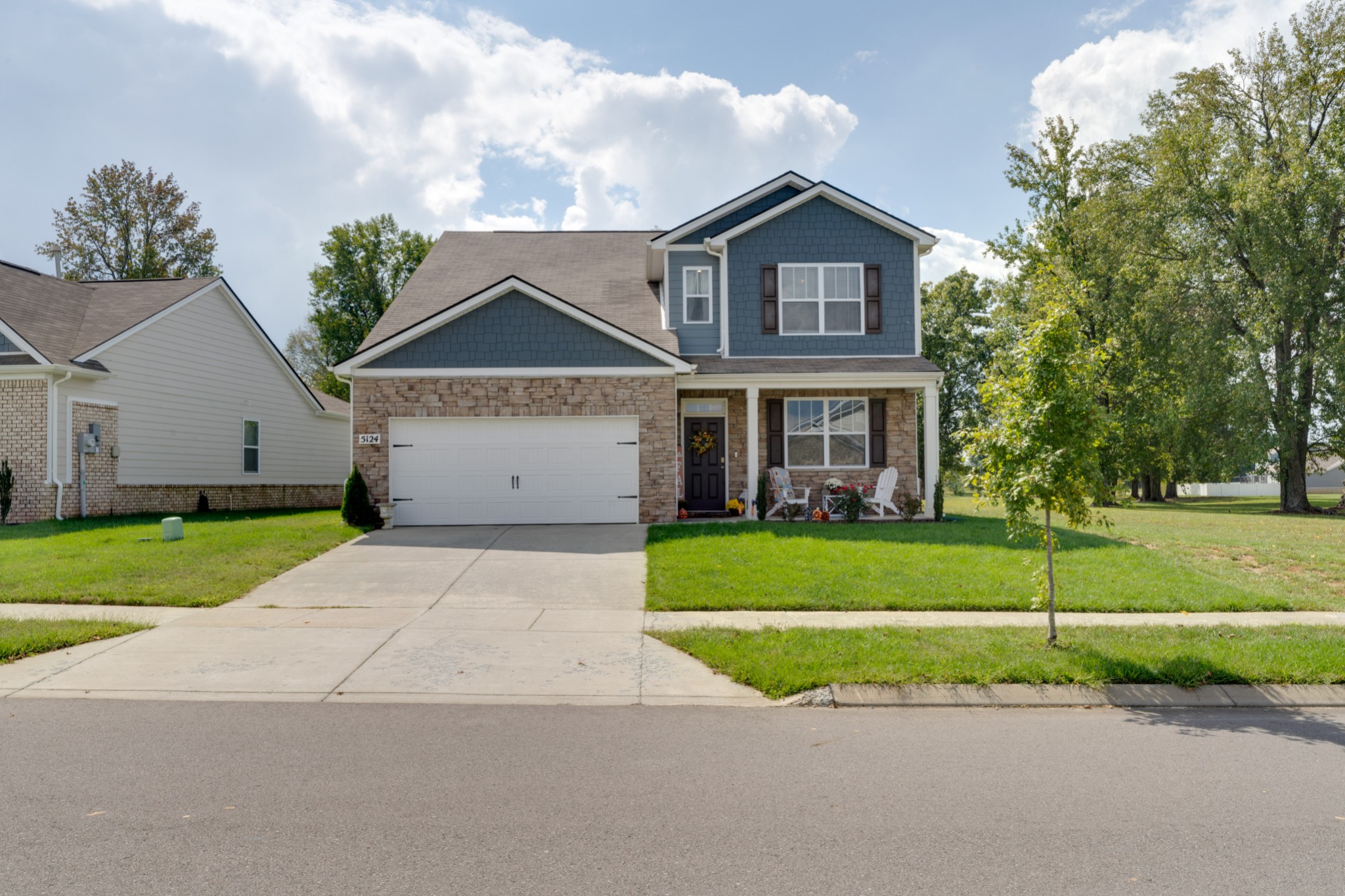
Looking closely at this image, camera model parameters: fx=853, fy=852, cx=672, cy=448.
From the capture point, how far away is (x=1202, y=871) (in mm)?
3729

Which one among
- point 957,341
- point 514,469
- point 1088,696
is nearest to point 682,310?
point 514,469

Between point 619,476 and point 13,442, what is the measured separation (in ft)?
41.6

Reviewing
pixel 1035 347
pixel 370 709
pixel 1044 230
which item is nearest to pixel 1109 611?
pixel 1035 347

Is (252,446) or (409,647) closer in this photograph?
(409,647)

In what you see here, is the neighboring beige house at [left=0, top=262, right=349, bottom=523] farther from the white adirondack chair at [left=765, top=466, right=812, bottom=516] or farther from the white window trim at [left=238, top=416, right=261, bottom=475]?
the white adirondack chair at [left=765, top=466, right=812, bottom=516]

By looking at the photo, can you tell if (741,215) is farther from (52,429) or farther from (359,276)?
(359,276)

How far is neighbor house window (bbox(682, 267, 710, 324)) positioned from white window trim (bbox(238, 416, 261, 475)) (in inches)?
538

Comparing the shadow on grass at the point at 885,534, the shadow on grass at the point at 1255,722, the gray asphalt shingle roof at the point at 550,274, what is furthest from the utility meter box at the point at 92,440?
the shadow on grass at the point at 1255,722

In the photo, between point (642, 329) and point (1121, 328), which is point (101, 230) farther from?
point (1121, 328)

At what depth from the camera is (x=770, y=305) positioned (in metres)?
18.5

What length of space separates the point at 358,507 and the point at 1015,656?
40.2 ft

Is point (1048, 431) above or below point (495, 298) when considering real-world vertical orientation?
below

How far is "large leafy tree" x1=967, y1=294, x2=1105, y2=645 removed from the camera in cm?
731

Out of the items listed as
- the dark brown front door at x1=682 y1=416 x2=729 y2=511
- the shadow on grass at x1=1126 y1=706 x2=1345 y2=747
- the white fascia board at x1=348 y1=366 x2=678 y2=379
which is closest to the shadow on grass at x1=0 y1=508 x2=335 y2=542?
the white fascia board at x1=348 y1=366 x2=678 y2=379
